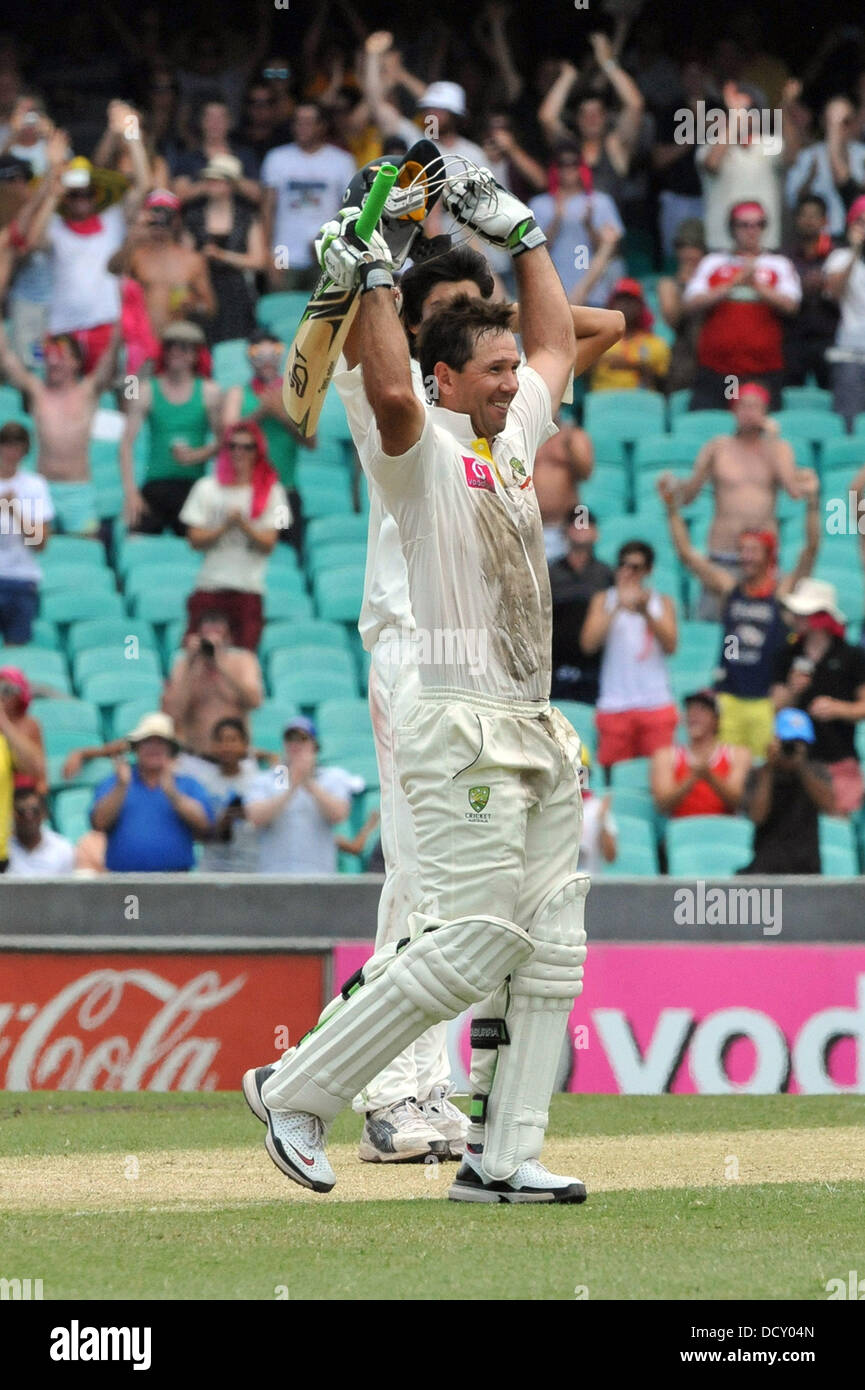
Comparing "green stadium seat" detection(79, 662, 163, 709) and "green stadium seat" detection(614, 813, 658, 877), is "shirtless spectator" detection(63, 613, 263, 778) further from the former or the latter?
"green stadium seat" detection(614, 813, 658, 877)

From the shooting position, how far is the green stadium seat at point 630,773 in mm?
10727

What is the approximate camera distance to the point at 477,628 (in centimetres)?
497

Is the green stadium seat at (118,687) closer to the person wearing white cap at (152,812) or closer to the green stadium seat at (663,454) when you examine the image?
the person wearing white cap at (152,812)

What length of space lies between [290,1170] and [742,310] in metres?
8.73

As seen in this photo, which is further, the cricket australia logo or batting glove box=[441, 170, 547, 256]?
batting glove box=[441, 170, 547, 256]

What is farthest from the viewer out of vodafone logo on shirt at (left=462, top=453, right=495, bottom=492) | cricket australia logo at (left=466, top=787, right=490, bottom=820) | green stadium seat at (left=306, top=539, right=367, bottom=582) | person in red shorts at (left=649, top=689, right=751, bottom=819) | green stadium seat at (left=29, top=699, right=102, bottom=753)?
green stadium seat at (left=306, top=539, right=367, bottom=582)

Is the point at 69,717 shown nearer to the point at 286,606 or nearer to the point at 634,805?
the point at 286,606

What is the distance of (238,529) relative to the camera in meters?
11.7

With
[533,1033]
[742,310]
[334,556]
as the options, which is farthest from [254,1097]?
[742,310]

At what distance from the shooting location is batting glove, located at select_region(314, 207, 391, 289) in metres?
4.88

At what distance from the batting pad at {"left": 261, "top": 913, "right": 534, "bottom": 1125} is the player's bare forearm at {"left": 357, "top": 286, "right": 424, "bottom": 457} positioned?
1.10 metres

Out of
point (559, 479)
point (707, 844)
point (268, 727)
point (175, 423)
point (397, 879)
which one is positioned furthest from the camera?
point (175, 423)

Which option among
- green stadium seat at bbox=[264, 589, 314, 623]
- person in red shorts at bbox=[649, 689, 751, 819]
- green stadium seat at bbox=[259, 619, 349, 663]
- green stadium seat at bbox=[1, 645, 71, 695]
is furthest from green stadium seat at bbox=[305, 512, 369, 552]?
person in red shorts at bbox=[649, 689, 751, 819]

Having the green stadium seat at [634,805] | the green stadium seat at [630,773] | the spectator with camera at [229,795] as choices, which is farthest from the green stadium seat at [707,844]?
the spectator with camera at [229,795]
